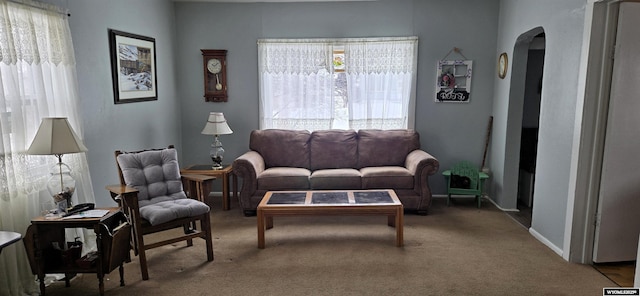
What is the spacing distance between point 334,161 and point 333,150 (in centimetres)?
13

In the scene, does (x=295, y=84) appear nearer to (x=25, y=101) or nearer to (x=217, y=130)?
(x=217, y=130)

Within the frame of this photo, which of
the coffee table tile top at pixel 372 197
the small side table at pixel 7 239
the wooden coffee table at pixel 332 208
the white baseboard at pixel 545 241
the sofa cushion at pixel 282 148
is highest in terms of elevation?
the sofa cushion at pixel 282 148

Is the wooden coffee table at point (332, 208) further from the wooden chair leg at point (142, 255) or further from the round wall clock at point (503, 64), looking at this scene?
the round wall clock at point (503, 64)

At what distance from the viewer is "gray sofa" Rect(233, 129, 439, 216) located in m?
4.53

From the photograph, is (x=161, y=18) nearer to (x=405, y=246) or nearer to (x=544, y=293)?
(x=405, y=246)

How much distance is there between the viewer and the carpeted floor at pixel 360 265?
9.58 ft

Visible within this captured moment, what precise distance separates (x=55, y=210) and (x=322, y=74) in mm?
3323

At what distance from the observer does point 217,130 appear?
4.91 meters

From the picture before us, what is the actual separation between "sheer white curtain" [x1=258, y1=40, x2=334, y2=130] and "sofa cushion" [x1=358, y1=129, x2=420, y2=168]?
0.63 m

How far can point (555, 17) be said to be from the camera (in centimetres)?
365

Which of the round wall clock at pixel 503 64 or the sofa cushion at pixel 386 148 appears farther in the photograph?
the sofa cushion at pixel 386 148

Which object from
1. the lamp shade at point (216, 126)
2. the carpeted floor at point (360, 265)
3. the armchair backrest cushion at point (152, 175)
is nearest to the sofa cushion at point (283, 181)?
the carpeted floor at point (360, 265)

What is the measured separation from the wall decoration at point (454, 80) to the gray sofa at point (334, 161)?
659 mm

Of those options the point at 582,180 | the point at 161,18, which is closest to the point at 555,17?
the point at 582,180
